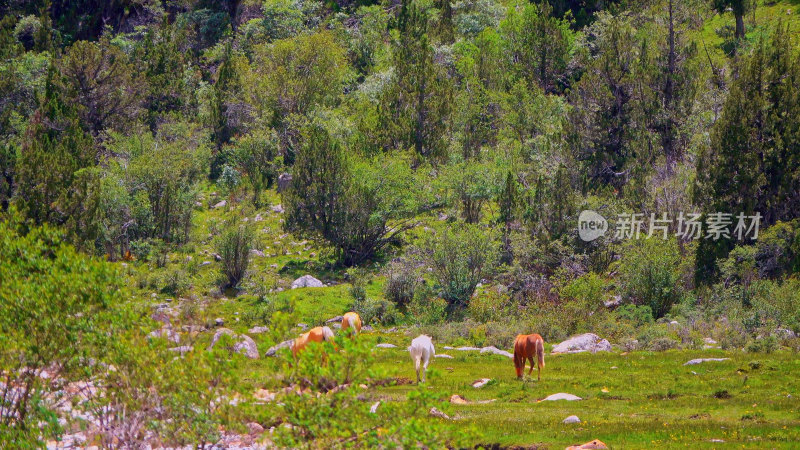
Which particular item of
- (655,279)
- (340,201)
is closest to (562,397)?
(655,279)

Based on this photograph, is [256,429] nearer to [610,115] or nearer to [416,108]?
→ [610,115]

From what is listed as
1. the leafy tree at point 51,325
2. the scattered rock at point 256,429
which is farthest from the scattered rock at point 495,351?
the leafy tree at point 51,325

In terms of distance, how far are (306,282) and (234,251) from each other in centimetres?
446

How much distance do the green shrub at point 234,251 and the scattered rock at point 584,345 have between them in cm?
2205

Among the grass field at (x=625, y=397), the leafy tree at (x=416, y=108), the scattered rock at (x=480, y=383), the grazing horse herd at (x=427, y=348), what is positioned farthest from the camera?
the leafy tree at (x=416, y=108)

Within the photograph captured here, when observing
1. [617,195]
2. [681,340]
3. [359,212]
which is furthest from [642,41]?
[681,340]

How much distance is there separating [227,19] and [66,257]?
7799cm

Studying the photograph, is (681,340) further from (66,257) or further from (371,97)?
(371,97)

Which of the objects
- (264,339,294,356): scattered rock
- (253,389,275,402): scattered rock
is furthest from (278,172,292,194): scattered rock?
(253,389,275,402): scattered rock

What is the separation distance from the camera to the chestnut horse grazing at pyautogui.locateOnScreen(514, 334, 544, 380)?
97.9ft

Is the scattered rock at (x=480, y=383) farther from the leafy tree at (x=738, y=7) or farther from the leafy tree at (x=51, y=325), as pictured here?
the leafy tree at (x=738, y=7)

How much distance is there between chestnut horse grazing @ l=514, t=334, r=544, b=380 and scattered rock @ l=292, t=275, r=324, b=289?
2411 cm

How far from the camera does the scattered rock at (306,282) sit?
52906mm

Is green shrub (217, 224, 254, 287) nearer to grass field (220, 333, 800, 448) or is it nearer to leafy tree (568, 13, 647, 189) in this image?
grass field (220, 333, 800, 448)
